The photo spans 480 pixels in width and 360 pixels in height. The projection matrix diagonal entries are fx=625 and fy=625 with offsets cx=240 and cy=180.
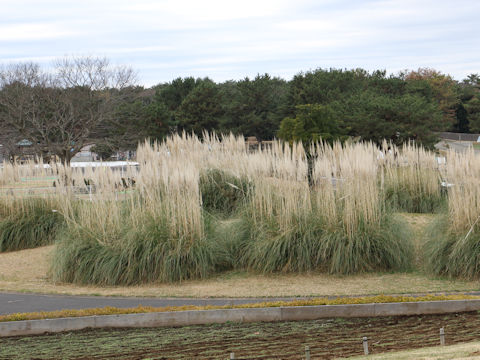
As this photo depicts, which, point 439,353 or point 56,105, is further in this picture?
point 56,105

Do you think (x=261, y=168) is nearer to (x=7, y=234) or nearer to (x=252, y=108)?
(x=7, y=234)

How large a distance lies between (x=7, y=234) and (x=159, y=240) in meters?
5.05

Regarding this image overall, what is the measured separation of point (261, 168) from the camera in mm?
13797

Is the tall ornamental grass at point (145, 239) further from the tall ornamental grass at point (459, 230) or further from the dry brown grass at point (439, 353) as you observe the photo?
the dry brown grass at point (439, 353)

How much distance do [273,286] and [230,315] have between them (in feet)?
8.72

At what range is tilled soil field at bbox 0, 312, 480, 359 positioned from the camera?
6.58 m

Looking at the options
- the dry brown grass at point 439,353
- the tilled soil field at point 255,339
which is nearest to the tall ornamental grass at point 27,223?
the tilled soil field at point 255,339

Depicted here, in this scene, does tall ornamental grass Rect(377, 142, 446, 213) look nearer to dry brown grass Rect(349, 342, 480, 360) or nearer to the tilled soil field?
the tilled soil field

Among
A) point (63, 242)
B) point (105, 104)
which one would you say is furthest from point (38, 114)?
point (63, 242)

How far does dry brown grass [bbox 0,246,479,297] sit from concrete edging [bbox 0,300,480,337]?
1.86m

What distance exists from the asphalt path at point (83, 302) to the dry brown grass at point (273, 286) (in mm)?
333

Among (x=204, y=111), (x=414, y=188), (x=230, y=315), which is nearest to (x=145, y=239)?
(x=230, y=315)

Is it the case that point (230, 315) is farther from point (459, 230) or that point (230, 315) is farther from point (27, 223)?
point (27, 223)

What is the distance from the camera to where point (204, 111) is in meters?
48.8
